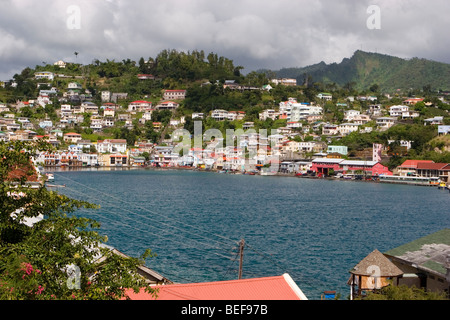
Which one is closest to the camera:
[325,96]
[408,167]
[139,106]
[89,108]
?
[408,167]

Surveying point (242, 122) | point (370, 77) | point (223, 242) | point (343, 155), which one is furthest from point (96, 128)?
point (370, 77)

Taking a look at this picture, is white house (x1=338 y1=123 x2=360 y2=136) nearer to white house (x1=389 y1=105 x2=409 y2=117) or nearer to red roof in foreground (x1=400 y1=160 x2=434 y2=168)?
white house (x1=389 y1=105 x2=409 y2=117)

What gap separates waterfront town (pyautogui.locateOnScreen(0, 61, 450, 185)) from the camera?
5369cm

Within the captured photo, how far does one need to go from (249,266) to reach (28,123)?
202 ft

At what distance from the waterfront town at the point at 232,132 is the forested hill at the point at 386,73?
21885mm

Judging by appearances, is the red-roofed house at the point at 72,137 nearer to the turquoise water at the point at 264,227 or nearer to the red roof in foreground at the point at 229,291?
the turquoise water at the point at 264,227

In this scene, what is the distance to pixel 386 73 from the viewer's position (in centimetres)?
12394

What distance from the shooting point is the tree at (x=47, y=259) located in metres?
4.17

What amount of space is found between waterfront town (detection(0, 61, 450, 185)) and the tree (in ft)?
155

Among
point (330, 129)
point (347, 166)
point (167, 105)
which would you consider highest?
point (167, 105)

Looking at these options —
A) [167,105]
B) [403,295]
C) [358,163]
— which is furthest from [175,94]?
[403,295]

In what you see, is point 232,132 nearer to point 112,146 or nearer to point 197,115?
point 197,115

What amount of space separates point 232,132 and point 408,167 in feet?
87.3
